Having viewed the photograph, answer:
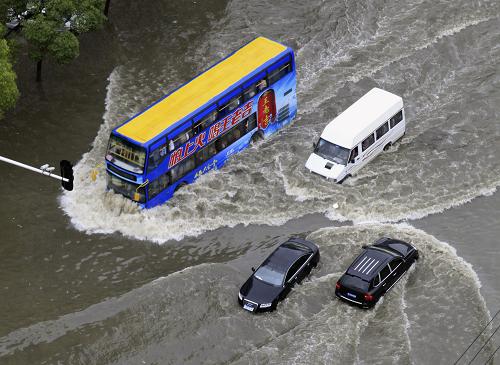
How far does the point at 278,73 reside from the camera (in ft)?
135

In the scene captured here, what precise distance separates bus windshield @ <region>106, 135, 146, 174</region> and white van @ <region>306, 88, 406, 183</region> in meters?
Answer: 7.53

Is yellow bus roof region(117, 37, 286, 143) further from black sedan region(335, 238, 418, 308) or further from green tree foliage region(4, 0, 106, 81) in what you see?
black sedan region(335, 238, 418, 308)

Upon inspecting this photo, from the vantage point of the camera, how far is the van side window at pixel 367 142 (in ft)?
127

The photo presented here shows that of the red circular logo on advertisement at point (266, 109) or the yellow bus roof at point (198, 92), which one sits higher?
the yellow bus roof at point (198, 92)

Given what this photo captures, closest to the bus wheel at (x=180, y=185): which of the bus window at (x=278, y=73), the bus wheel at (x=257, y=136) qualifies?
the bus wheel at (x=257, y=136)

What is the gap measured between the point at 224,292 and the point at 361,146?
9755mm

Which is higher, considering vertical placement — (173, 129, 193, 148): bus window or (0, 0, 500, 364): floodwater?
(173, 129, 193, 148): bus window

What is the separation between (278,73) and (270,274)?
11.8m

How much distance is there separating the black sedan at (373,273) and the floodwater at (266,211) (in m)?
0.57

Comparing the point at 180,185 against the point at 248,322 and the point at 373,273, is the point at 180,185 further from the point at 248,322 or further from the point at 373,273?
the point at 373,273

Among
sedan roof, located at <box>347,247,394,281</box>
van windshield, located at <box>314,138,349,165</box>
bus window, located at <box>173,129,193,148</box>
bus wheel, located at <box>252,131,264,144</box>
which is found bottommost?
bus wheel, located at <box>252,131,264,144</box>

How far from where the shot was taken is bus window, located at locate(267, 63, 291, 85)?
4069 cm

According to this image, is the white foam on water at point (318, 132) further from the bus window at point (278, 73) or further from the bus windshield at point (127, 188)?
the bus window at point (278, 73)

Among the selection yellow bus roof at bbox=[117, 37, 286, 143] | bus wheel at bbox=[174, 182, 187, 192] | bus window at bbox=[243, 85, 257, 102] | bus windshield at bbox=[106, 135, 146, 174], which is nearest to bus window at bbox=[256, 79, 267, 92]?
bus window at bbox=[243, 85, 257, 102]
